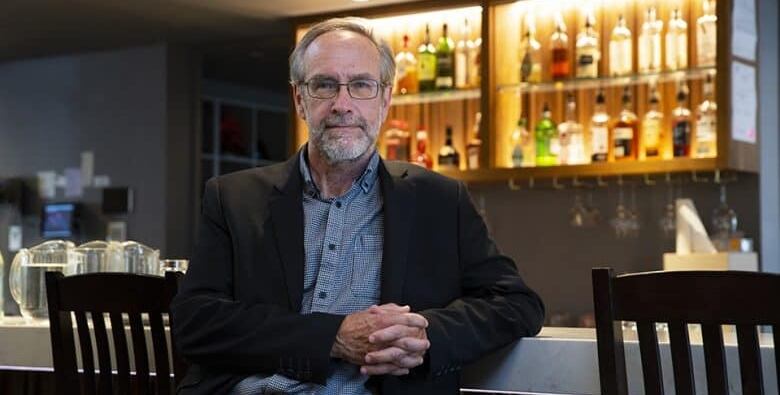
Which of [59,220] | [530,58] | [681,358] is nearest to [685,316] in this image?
[681,358]

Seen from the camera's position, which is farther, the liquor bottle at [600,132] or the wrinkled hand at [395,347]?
the liquor bottle at [600,132]

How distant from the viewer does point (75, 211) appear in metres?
6.89

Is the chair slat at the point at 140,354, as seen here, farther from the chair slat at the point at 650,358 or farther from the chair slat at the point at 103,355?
the chair slat at the point at 650,358

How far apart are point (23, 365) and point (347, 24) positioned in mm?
1144

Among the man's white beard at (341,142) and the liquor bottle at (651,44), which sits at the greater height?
the liquor bottle at (651,44)

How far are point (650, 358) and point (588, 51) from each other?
3.30 m

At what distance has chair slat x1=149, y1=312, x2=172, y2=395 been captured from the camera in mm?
2273

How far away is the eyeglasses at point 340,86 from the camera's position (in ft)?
7.09

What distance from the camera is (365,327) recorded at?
1.96 metres

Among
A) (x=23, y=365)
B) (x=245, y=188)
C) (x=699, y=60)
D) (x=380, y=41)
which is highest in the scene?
(x=699, y=60)

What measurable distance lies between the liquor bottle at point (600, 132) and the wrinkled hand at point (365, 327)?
3.05 metres

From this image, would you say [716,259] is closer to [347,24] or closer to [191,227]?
[347,24]

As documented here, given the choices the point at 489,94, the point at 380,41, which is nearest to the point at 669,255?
the point at 489,94

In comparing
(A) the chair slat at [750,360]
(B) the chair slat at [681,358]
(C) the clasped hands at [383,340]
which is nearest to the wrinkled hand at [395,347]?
(C) the clasped hands at [383,340]
